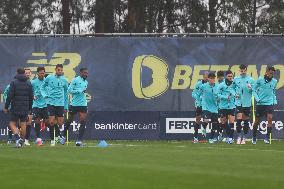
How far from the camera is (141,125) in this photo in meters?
31.4

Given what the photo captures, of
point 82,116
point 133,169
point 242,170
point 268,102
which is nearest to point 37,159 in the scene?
point 133,169

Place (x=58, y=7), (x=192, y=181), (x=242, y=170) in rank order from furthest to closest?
(x=58, y=7) < (x=242, y=170) < (x=192, y=181)

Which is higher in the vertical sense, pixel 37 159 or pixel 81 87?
pixel 81 87

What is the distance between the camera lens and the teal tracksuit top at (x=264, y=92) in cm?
2658

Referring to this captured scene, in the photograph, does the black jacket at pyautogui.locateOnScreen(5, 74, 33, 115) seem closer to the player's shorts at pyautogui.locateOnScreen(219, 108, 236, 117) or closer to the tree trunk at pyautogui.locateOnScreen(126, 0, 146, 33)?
the player's shorts at pyautogui.locateOnScreen(219, 108, 236, 117)

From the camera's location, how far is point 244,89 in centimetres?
2802

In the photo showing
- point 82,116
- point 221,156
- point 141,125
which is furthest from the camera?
point 141,125

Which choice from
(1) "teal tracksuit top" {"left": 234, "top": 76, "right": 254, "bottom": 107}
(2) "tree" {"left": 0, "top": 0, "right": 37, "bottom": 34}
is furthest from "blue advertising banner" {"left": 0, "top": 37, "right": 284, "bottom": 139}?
(2) "tree" {"left": 0, "top": 0, "right": 37, "bottom": 34}

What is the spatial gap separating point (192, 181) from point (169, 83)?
66.8 ft

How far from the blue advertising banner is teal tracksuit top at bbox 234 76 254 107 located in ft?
15.7

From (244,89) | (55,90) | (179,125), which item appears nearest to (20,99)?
(55,90)

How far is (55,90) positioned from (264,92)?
625 cm

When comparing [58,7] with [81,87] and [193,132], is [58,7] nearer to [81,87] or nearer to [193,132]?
[193,132]

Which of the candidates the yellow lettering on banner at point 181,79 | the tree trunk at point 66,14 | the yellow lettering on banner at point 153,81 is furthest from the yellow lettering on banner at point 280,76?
the tree trunk at point 66,14
